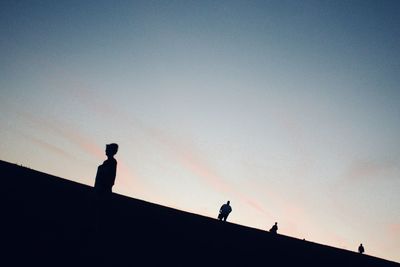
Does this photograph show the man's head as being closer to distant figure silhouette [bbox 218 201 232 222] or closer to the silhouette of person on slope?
the silhouette of person on slope

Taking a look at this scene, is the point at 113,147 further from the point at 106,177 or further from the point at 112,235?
the point at 112,235

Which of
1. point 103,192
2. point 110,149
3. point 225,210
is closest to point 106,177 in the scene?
point 103,192

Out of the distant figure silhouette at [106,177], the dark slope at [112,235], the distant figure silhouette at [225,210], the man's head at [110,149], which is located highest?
the distant figure silhouette at [225,210]

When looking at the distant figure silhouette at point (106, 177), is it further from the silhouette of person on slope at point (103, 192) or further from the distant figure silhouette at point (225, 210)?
the distant figure silhouette at point (225, 210)

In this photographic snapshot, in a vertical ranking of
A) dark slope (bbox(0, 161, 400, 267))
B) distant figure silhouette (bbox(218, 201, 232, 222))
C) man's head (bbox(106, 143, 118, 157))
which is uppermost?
distant figure silhouette (bbox(218, 201, 232, 222))

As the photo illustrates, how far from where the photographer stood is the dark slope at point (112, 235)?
4.35 metres

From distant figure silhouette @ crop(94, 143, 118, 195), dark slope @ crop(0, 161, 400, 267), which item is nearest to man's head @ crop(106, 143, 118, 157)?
distant figure silhouette @ crop(94, 143, 118, 195)

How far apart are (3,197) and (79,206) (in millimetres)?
1124

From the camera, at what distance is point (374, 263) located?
6.57 metres

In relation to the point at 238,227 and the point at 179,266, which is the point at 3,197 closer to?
the point at 179,266

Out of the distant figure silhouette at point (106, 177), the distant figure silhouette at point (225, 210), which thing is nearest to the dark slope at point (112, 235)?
the distant figure silhouette at point (106, 177)

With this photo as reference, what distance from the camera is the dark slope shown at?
14.3ft

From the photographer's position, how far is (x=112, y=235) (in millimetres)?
4836

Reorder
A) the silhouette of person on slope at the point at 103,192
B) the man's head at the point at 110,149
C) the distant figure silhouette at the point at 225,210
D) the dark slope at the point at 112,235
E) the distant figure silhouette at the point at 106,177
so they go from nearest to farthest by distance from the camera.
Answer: the dark slope at the point at 112,235, the silhouette of person on slope at the point at 103,192, the distant figure silhouette at the point at 106,177, the man's head at the point at 110,149, the distant figure silhouette at the point at 225,210
